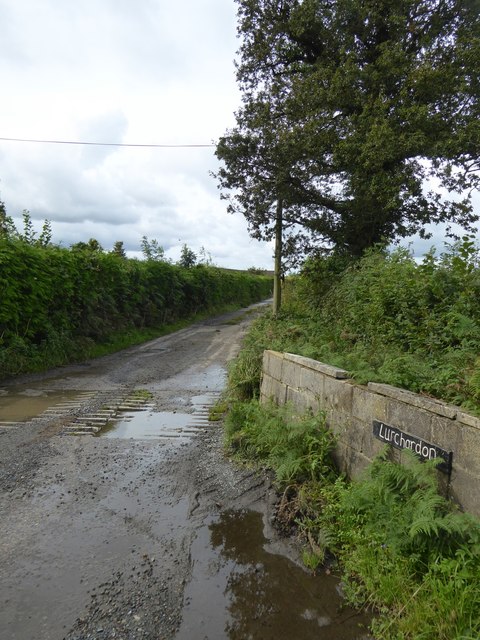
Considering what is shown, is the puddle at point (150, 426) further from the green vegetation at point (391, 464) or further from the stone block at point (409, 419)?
the stone block at point (409, 419)

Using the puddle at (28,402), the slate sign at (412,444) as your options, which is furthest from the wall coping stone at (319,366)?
the puddle at (28,402)

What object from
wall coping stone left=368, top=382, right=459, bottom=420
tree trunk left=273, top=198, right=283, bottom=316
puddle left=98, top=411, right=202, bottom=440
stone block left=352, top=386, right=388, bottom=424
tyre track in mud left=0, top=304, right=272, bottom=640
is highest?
tree trunk left=273, top=198, right=283, bottom=316

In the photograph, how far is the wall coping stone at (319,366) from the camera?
5037mm

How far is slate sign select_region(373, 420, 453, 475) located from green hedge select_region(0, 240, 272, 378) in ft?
30.0

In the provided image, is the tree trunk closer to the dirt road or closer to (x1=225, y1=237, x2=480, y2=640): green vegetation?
(x1=225, y1=237, x2=480, y2=640): green vegetation

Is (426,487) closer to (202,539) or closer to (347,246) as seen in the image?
(202,539)

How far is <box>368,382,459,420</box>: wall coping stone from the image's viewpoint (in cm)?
340

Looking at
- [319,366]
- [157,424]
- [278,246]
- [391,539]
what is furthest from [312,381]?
[278,246]

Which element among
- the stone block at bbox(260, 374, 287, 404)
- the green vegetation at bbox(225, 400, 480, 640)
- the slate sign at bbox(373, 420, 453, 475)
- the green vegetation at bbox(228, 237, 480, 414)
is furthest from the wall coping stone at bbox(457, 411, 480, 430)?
the stone block at bbox(260, 374, 287, 404)

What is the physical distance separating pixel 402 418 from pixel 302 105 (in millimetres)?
9508

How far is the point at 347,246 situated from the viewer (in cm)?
1248

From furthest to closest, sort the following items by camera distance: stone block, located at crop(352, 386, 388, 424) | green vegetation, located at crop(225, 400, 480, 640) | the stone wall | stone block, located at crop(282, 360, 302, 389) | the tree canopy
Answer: the tree canopy, stone block, located at crop(282, 360, 302, 389), stone block, located at crop(352, 386, 388, 424), the stone wall, green vegetation, located at crop(225, 400, 480, 640)

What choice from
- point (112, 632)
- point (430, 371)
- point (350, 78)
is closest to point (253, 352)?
point (430, 371)

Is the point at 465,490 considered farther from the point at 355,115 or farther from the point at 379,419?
the point at 355,115
